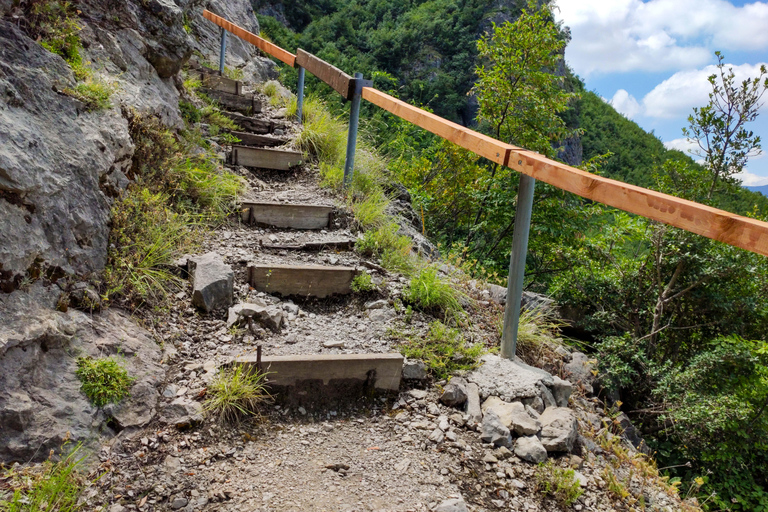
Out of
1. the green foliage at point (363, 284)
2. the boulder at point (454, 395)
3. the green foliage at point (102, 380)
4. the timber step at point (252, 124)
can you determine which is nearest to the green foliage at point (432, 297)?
the green foliage at point (363, 284)

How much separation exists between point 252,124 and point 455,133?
3277 millimetres

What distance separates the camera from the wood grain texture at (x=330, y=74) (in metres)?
4.25

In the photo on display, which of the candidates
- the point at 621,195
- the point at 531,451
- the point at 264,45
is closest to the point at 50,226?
the point at 531,451

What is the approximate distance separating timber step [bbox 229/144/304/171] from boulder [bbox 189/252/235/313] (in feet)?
6.54

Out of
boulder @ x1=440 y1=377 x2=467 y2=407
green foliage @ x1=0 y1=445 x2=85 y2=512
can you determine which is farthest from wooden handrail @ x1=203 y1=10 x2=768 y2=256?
green foliage @ x1=0 y1=445 x2=85 y2=512

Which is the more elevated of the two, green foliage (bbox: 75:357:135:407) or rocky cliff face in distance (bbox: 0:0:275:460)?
rocky cliff face in distance (bbox: 0:0:275:460)

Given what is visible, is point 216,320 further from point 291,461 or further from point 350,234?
point 350,234

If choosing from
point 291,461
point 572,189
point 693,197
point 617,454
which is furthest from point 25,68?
point 693,197

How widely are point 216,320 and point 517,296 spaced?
67.7 inches

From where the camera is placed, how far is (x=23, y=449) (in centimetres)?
171

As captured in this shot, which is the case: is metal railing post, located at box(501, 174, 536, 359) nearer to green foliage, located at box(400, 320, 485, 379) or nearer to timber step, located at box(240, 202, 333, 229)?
green foliage, located at box(400, 320, 485, 379)

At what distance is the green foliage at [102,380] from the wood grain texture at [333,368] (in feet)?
1.58

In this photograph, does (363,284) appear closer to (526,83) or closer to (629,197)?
(629,197)

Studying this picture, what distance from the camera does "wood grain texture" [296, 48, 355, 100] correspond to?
13.9 ft
